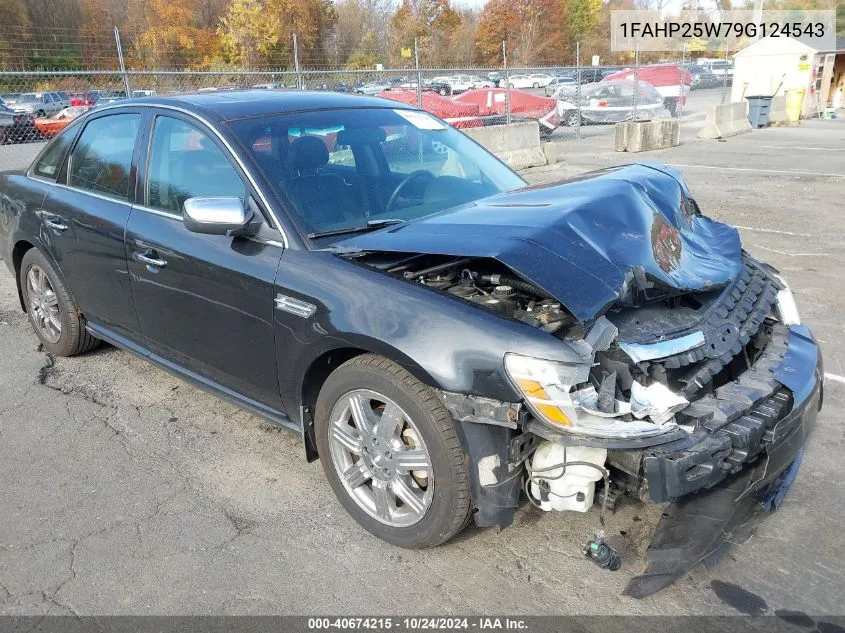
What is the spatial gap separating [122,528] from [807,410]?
2923 mm

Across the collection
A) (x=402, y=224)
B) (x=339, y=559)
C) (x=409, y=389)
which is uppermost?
(x=402, y=224)

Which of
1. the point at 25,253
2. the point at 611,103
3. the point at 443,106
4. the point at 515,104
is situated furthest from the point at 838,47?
the point at 25,253

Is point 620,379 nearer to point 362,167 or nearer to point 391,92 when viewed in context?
point 362,167

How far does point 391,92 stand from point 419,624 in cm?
1673

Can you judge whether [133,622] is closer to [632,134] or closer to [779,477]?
[779,477]

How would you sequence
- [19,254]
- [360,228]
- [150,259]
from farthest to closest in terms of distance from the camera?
[19,254], [150,259], [360,228]

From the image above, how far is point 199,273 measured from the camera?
3.35 metres

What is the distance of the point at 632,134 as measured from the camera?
1639 cm

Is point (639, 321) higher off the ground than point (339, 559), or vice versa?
point (639, 321)

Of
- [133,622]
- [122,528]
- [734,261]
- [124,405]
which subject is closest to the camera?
[133,622]

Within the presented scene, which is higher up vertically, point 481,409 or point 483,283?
point 483,283

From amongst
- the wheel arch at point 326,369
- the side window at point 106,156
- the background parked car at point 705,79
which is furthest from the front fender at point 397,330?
the background parked car at point 705,79

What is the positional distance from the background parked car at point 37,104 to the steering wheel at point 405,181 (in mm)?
→ 15039

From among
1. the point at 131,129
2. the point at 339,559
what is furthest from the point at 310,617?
the point at 131,129
